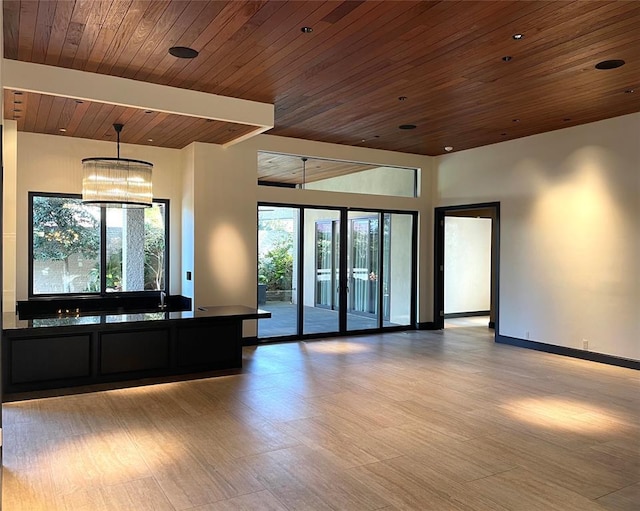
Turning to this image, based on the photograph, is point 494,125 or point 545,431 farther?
point 494,125

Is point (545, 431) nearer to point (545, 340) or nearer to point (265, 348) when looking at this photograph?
point (545, 340)

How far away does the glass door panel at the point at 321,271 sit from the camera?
8.98m

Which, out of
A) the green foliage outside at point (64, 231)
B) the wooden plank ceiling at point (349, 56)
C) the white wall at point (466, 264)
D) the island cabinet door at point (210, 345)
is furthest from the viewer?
the white wall at point (466, 264)

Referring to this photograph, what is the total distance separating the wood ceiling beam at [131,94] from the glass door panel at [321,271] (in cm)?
282

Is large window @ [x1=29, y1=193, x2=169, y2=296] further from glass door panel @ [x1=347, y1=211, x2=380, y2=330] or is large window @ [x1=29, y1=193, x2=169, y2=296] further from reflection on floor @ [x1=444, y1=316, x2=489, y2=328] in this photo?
reflection on floor @ [x1=444, y1=316, x2=489, y2=328]

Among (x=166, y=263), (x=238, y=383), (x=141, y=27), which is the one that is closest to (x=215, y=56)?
(x=141, y=27)

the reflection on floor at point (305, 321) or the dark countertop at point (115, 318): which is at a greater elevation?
the dark countertop at point (115, 318)

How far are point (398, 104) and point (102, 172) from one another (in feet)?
11.8

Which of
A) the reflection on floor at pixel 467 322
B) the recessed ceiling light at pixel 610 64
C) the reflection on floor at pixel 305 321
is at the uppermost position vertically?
the recessed ceiling light at pixel 610 64

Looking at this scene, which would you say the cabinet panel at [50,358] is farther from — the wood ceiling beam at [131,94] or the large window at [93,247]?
the wood ceiling beam at [131,94]

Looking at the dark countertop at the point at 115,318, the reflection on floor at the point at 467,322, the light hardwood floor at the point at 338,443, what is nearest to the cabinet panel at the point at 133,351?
the dark countertop at the point at 115,318

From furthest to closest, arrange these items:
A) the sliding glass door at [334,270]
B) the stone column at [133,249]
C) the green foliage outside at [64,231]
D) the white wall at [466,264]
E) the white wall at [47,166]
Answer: the white wall at [466,264] < the sliding glass door at [334,270] < the stone column at [133,249] < the green foliage outside at [64,231] < the white wall at [47,166]

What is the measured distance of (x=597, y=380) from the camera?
6176mm

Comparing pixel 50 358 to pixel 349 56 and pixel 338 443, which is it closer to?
pixel 338 443
